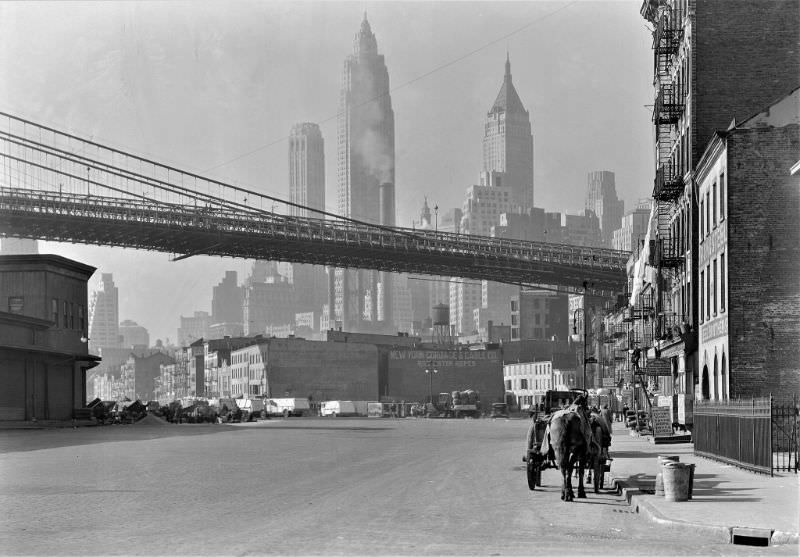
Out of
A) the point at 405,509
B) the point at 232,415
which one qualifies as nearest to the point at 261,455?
the point at 405,509

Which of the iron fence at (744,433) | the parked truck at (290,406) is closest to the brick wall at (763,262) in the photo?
the iron fence at (744,433)

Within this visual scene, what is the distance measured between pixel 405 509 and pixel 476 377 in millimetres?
140011

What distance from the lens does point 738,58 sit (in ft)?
158

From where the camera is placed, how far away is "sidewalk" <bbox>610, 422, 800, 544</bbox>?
15.3 m

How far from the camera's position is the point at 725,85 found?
4800 cm

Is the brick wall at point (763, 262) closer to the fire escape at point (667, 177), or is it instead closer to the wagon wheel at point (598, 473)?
the fire escape at point (667, 177)

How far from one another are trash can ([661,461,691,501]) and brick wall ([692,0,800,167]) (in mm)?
30483

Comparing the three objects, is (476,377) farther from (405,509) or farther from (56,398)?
(405,509)

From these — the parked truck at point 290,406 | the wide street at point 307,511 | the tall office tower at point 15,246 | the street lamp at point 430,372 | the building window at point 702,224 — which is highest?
the tall office tower at point 15,246

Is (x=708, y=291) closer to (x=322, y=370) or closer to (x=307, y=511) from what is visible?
(x=307, y=511)

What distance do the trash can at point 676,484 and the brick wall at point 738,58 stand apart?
100ft

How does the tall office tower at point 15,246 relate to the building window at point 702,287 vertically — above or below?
above

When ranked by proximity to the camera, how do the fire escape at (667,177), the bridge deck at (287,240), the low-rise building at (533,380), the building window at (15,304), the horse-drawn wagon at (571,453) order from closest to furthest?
the horse-drawn wagon at (571,453) < the fire escape at (667,177) < the building window at (15,304) < the bridge deck at (287,240) < the low-rise building at (533,380)

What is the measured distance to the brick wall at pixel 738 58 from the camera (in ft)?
156
